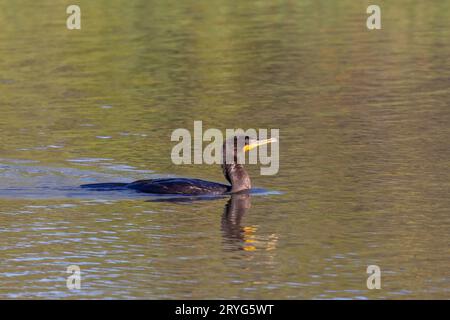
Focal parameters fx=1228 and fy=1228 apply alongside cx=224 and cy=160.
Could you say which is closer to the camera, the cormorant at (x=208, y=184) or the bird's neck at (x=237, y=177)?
the cormorant at (x=208, y=184)

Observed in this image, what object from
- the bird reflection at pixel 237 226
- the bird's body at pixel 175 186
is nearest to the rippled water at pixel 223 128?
the bird reflection at pixel 237 226

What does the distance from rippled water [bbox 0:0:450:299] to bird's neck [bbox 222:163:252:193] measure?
284 millimetres

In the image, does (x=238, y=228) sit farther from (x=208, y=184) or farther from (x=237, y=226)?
(x=208, y=184)

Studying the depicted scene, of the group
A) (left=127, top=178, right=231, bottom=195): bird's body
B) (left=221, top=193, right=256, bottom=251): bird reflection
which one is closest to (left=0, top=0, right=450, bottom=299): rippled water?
(left=221, top=193, right=256, bottom=251): bird reflection

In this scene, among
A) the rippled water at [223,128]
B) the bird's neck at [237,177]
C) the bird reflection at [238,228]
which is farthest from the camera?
the bird's neck at [237,177]

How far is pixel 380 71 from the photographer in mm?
27016

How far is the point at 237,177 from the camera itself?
1709 cm

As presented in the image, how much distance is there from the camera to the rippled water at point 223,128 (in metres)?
13.1

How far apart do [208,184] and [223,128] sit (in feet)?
15.2

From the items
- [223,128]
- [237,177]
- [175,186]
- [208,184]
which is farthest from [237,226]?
[223,128]

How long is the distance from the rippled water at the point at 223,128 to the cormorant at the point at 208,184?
0.75 feet

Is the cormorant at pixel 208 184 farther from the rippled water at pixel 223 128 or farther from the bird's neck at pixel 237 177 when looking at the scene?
the rippled water at pixel 223 128

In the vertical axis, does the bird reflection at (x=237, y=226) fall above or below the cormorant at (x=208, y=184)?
below
